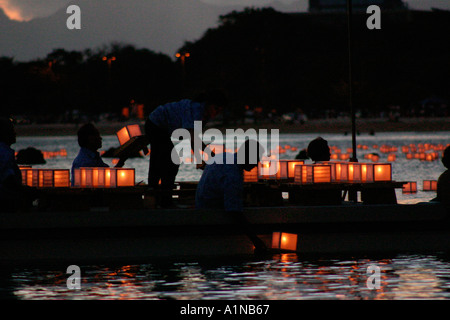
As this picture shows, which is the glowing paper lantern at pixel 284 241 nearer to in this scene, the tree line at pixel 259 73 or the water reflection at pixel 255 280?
the water reflection at pixel 255 280

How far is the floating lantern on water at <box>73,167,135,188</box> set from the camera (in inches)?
456

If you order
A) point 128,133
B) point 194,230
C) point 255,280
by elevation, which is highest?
point 128,133

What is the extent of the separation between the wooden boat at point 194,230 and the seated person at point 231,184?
183mm

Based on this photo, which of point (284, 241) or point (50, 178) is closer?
point (284, 241)

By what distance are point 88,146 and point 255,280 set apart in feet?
10.9

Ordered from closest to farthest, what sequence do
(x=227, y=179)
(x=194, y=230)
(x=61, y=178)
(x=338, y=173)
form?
1. (x=227, y=179)
2. (x=194, y=230)
3. (x=61, y=178)
4. (x=338, y=173)

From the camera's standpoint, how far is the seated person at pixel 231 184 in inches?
396

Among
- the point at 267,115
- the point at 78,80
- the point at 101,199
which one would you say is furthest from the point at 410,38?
the point at 101,199

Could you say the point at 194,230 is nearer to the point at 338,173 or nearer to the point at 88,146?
the point at 88,146

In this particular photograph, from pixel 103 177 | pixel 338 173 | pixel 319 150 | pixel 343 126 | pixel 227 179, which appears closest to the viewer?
pixel 227 179

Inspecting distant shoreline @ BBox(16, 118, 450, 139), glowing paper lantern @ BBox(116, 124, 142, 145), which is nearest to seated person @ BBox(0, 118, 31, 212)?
glowing paper lantern @ BBox(116, 124, 142, 145)

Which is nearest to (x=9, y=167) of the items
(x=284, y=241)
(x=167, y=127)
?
(x=167, y=127)

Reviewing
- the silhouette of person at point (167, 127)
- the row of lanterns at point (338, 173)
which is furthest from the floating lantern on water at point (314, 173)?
the silhouette of person at point (167, 127)

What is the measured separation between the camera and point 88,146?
12281mm
